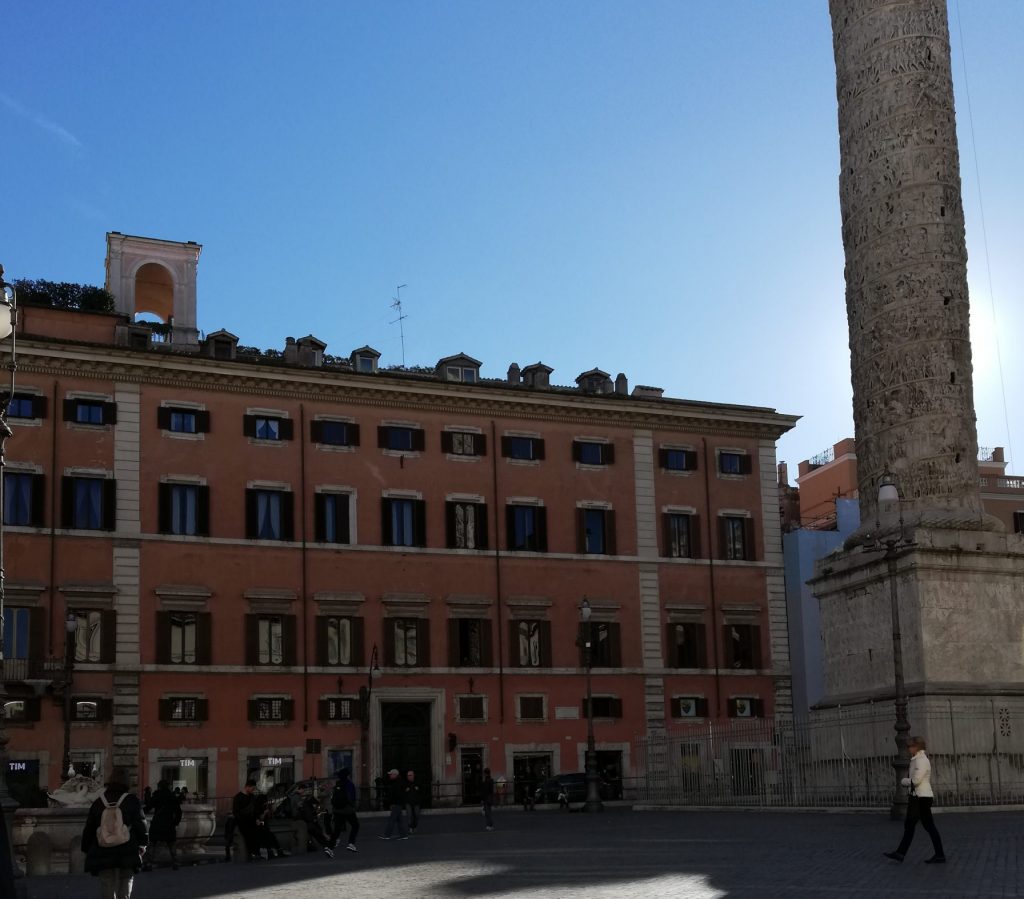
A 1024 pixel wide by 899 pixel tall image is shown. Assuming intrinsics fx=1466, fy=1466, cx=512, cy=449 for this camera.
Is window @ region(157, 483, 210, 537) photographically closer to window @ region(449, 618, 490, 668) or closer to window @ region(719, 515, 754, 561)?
window @ region(449, 618, 490, 668)

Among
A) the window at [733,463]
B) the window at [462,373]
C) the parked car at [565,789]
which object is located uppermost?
the window at [462,373]

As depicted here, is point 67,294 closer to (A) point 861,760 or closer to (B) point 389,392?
(B) point 389,392

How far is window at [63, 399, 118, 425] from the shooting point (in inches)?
1531

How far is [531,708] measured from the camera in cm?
4212

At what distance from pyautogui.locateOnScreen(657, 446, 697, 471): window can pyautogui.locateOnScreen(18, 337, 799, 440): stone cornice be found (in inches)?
29.1

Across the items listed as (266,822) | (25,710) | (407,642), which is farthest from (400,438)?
(266,822)

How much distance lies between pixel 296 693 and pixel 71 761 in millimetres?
6135

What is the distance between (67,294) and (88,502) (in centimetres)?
1238

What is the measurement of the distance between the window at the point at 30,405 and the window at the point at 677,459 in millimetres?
18485

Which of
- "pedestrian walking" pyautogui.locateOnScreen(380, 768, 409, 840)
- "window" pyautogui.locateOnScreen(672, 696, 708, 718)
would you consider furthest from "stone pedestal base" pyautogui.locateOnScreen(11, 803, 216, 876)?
"window" pyautogui.locateOnScreen(672, 696, 708, 718)

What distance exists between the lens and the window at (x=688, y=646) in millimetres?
44375

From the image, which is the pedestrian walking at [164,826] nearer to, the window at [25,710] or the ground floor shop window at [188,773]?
the window at [25,710]

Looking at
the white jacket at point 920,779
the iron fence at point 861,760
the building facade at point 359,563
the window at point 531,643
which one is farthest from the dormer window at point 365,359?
the white jacket at point 920,779

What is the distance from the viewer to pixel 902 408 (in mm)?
25531
